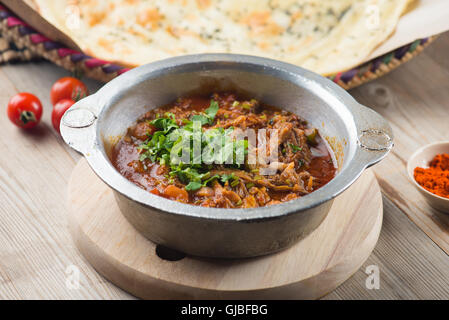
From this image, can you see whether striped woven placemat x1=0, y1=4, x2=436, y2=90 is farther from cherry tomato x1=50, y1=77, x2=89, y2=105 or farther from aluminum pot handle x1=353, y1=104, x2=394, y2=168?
aluminum pot handle x1=353, y1=104, x2=394, y2=168

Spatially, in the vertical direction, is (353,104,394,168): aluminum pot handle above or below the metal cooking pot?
above

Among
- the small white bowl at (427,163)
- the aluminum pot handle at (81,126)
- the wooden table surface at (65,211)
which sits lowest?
the wooden table surface at (65,211)

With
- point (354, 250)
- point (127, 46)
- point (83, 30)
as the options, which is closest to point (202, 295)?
point (354, 250)

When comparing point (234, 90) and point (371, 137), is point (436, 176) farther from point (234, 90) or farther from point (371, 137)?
point (234, 90)

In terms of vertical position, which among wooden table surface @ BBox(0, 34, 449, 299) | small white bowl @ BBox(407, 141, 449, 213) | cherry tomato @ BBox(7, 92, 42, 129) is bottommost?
wooden table surface @ BBox(0, 34, 449, 299)

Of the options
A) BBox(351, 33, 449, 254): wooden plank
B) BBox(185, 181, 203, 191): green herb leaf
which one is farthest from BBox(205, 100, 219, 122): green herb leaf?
BBox(351, 33, 449, 254): wooden plank

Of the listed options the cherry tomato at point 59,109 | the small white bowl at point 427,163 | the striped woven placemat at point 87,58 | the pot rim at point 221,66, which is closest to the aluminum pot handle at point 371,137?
the pot rim at point 221,66

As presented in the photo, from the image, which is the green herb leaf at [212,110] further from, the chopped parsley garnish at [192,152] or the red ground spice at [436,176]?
the red ground spice at [436,176]
